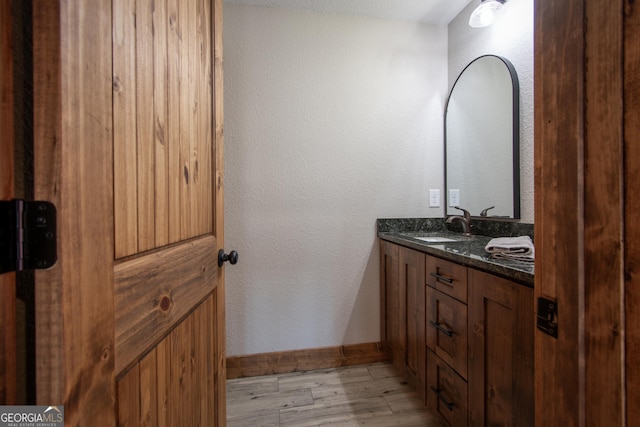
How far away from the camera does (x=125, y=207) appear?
0.49 m

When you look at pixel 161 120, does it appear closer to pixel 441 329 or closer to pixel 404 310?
pixel 441 329

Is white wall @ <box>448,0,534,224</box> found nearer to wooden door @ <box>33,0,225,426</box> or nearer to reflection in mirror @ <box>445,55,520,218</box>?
reflection in mirror @ <box>445,55,520,218</box>

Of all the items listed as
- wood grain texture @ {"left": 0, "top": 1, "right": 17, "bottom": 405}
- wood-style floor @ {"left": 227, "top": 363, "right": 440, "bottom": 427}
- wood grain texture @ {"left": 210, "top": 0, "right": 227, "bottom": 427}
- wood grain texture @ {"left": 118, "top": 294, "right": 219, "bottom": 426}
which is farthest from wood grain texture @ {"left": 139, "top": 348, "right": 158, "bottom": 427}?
wood-style floor @ {"left": 227, "top": 363, "right": 440, "bottom": 427}

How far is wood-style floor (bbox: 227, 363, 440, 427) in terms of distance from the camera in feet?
4.43

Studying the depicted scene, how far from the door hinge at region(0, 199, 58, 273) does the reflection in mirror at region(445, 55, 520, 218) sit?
183cm

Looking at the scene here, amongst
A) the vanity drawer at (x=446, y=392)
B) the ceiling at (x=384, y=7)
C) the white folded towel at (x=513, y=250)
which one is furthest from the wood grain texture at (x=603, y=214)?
the ceiling at (x=384, y=7)

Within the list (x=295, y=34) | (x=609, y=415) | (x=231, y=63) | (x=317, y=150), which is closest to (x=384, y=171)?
(x=317, y=150)

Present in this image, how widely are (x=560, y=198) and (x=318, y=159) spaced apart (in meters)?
1.53

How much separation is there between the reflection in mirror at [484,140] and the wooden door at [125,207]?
1.59 meters

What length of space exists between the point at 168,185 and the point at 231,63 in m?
1.46

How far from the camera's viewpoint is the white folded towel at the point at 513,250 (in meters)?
0.94

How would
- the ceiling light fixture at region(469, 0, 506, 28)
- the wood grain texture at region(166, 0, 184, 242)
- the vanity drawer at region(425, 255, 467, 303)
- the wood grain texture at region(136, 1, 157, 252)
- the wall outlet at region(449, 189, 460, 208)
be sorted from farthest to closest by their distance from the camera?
the wall outlet at region(449, 189, 460, 208) → the ceiling light fixture at region(469, 0, 506, 28) → the vanity drawer at region(425, 255, 467, 303) → the wood grain texture at region(166, 0, 184, 242) → the wood grain texture at region(136, 1, 157, 252)

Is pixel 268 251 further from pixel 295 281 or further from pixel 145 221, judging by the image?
pixel 145 221

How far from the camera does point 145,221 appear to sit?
1.79 ft
